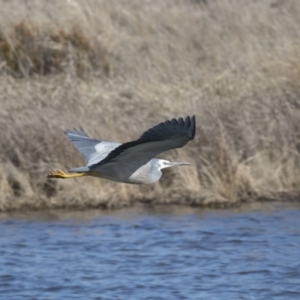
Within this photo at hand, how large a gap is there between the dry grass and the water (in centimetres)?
25

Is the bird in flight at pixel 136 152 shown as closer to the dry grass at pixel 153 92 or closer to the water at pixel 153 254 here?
the water at pixel 153 254

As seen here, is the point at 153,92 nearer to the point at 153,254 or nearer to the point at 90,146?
the point at 153,254

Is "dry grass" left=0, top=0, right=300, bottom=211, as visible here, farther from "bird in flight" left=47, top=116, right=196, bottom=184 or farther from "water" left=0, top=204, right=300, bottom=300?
"bird in flight" left=47, top=116, right=196, bottom=184

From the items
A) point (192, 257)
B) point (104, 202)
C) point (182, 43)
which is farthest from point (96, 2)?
point (192, 257)

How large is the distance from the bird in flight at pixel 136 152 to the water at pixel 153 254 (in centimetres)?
145

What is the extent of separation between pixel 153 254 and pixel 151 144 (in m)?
3.06

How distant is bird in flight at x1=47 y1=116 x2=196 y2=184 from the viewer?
19.6ft

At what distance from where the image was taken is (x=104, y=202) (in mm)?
10062

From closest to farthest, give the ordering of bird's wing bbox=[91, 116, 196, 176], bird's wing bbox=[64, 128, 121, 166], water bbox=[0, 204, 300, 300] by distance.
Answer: bird's wing bbox=[91, 116, 196, 176], bird's wing bbox=[64, 128, 121, 166], water bbox=[0, 204, 300, 300]

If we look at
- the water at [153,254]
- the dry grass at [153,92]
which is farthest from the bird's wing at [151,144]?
the dry grass at [153,92]

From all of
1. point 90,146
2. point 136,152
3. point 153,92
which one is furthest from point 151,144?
point 153,92

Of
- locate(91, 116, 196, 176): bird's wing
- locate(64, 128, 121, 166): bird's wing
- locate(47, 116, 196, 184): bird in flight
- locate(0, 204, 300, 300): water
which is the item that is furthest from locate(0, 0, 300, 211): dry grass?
locate(91, 116, 196, 176): bird's wing

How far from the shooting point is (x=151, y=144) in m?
6.28

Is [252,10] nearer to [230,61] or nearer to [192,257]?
[230,61]
